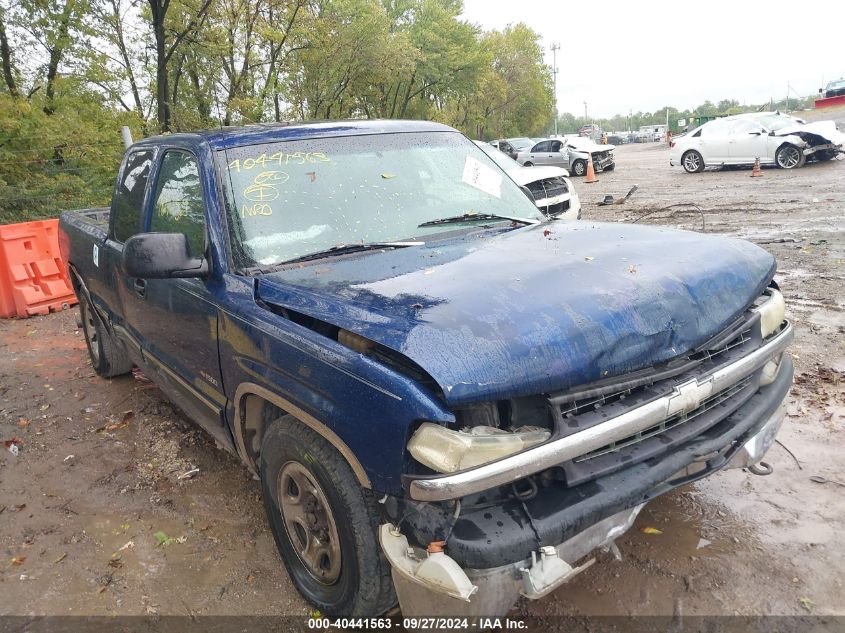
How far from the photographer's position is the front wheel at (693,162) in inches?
758

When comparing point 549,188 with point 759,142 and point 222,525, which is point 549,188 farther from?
point 759,142

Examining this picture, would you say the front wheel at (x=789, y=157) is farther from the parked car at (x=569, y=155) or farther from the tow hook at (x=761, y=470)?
the tow hook at (x=761, y=470)

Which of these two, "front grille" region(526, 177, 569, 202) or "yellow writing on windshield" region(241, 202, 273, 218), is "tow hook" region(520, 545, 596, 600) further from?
"front grille" region(526, 177, 569, 202)

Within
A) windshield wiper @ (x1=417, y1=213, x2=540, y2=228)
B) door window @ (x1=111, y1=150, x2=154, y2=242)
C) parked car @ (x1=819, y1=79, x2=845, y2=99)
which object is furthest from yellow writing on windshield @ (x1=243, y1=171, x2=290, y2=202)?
parked car @ (x1=819, y1=79, x2=845, y2=99)

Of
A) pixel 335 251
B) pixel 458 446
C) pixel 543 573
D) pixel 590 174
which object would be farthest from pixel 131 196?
pixel 590 174

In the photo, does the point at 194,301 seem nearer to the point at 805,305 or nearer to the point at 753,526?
the point at 753,526

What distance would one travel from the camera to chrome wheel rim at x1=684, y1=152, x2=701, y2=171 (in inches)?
761

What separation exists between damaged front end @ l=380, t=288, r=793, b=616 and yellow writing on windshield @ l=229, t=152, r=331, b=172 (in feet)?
5.74

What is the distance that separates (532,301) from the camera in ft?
7.11

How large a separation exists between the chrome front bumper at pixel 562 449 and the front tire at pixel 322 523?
1.21 ft

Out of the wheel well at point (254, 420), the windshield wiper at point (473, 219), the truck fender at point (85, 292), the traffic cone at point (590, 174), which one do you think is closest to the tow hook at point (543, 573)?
the wheel well at point (254, 420)

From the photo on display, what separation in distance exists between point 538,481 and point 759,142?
726 inches

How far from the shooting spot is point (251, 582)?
112 inches

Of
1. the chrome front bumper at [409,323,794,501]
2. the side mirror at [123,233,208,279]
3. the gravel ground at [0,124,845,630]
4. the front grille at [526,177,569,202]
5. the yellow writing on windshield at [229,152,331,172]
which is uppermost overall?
the yellow writing on windshield at [229,152,331,172]
